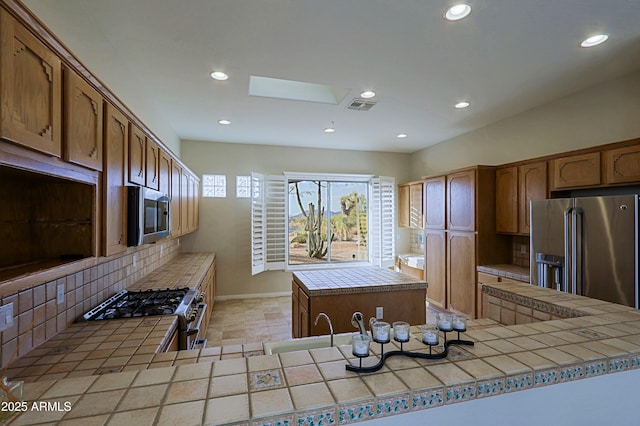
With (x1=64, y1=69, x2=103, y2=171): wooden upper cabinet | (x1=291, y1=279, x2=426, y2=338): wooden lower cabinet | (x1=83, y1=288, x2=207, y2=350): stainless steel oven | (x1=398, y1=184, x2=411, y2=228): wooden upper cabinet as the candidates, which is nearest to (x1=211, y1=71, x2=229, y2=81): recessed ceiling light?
(x1=64, y1=69, x2=103, y2=171): wooden upper cabinet

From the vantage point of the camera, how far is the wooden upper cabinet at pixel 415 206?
5.59 m

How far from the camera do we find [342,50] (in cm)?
244

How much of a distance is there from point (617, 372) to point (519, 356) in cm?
37

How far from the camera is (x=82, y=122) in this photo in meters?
1.43

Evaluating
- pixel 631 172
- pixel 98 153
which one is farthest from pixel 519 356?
pixel 631 172

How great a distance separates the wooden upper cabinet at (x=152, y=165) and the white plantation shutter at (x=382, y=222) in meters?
Result: 4.20

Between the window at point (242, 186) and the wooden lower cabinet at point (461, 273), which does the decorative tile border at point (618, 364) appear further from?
the window at point (242, 186)

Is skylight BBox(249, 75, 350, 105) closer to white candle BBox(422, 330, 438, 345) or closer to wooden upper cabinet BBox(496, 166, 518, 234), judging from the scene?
wooden upper cabinet BBox(496, 166, 518, 234)

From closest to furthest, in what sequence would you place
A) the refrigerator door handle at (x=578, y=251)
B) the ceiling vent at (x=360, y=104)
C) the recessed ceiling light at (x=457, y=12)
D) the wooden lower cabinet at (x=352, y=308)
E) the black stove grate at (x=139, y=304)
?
the recessed ceiling light at (x=457, y=12), the black stove grate at (x=139, y=304), the refrigerator door handle at (x=578, y=251), the wooden lower cabinet at (x=352, y=308), the ceiling vent at (x=360, y=104)

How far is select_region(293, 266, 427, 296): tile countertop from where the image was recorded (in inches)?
114

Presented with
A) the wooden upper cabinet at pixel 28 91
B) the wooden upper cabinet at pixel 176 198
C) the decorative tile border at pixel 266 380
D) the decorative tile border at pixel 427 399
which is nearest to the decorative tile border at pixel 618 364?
the decorative tile border at pixel 427 399

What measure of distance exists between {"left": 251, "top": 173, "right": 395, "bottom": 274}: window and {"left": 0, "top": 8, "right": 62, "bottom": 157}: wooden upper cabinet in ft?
14.2

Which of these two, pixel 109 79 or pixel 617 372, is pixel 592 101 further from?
pixel 109 79

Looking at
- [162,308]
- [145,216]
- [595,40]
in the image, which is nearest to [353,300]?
[162,308]
